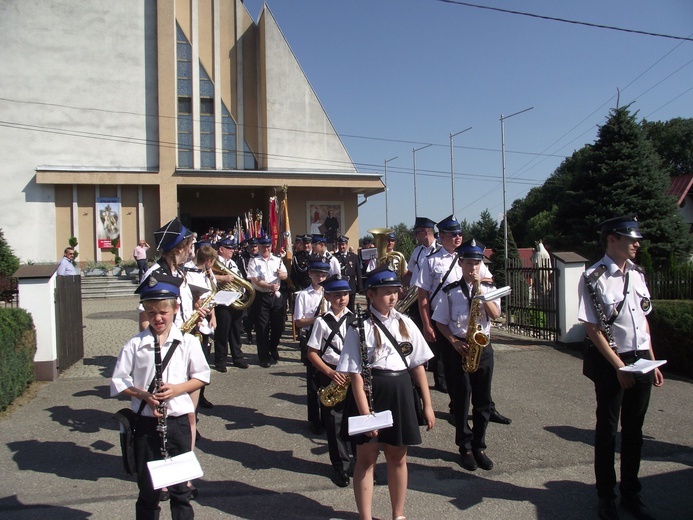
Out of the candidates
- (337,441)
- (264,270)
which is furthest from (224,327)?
(337,441)

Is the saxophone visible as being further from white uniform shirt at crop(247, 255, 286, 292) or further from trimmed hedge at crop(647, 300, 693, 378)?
trimmed hedge at crop(647, 300, 693, 378)

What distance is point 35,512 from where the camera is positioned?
4289 millimetres

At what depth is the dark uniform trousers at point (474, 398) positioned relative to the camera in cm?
518

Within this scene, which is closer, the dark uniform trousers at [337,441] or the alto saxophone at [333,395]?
the alto saxophone at [333,395]

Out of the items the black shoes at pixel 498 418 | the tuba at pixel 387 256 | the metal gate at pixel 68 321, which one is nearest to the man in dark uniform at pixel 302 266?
the tuba at pixel 387 256

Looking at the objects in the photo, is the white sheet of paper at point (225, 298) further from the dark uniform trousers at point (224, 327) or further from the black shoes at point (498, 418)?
the black shoes at point (498, 418)

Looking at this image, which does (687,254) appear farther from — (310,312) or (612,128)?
(310,312)

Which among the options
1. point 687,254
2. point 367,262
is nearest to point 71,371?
point 367,262

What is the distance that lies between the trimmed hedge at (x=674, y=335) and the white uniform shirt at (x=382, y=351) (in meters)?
6.25

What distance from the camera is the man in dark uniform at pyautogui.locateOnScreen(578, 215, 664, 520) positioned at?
423 centimetres

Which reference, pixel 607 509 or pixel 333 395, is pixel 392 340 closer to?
pixel 333 395

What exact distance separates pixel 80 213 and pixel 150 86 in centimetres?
704

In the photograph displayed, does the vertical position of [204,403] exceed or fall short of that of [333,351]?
it falls short

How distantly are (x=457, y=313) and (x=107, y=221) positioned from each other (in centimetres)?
2602
